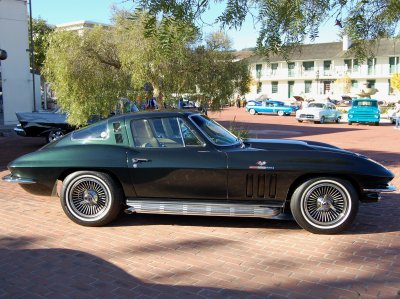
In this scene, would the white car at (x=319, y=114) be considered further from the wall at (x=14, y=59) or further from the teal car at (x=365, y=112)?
the wall at (x=14, y=59)

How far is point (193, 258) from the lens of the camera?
14.3ft

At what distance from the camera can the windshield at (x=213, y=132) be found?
5312 millimetres

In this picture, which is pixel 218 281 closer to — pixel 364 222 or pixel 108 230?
pixel 108 230

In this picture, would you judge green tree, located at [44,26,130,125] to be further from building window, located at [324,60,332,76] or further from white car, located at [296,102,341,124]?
building window, located at [324,60,332,76]

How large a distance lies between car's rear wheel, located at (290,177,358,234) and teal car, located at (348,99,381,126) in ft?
77.5

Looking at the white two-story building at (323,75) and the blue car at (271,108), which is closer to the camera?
the blue car at (271,108)

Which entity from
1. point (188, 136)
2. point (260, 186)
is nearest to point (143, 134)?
point (188, 136)

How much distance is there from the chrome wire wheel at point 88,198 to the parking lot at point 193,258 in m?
0.19

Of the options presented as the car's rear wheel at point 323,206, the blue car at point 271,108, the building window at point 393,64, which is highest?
the building window at point 393,64

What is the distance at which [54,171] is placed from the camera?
17.6ft

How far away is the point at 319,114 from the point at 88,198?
25009mm

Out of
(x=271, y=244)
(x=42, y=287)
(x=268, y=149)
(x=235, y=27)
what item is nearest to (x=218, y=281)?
(x=271, y=244)

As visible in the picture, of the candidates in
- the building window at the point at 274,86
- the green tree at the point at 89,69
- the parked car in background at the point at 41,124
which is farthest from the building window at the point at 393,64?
the green tree at the point at 89,69

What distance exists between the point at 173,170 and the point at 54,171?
1521mm
